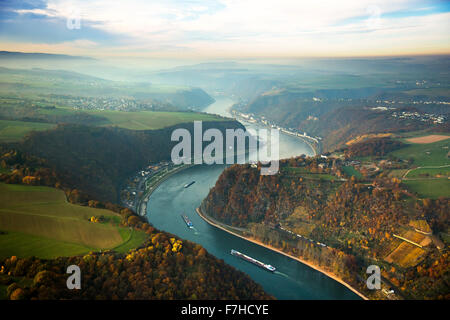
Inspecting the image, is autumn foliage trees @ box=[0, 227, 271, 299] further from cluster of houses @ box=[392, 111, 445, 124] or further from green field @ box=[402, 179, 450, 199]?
cluster of houses @ box=[392, 111, 445, 124]

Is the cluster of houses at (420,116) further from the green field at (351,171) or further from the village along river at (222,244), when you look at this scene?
the village along river at (222,244)

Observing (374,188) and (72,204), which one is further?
(374,188)

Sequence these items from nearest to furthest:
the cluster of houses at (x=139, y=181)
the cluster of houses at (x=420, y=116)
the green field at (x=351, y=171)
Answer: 1. the green field at (x=351, y=171)
2. the cluster of houses at (x=139, y=181)
3. the cluster of houses at (x=420, y=116)

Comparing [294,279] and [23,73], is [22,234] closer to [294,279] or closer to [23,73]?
[294,279]

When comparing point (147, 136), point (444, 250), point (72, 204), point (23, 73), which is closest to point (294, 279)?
point (444, 250)

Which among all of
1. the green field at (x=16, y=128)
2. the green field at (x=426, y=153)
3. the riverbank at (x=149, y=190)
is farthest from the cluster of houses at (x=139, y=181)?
the green field at (x=426, y=153)

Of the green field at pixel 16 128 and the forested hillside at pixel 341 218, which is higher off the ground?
the green field at pixel 16 128

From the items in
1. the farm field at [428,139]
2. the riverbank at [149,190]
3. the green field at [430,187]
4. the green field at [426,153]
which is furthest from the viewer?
the farm field at [428,139]
